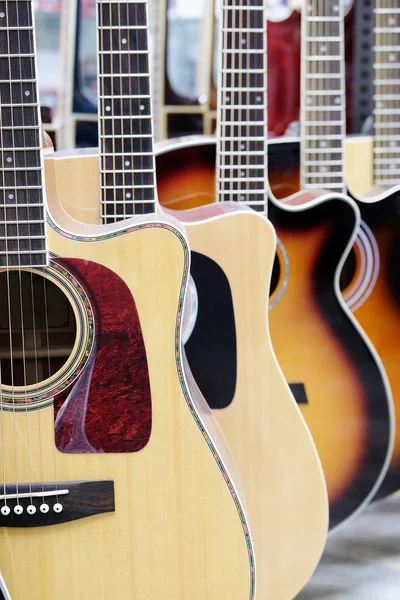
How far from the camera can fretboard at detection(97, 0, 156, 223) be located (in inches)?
52.0

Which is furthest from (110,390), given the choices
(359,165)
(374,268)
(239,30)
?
(359,165)

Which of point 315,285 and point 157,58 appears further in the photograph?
point 157,58

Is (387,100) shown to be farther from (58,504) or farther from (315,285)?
(58,504)

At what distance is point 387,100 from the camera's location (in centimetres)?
193

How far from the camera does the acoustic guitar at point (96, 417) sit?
116cm

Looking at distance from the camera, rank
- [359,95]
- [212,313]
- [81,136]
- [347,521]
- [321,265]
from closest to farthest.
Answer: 1. [212,313]
2. [321,265]
3. [347,521]
4. [81,136]
5. [359,95]

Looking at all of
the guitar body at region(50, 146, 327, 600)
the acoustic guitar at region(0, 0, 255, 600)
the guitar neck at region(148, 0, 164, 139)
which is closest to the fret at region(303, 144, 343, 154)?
the guitar body at region(50, 146, 327, 600)

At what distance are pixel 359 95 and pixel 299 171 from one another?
61 centimetres

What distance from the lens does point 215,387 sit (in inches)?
57.2

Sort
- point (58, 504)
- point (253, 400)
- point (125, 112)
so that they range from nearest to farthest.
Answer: point (58, 504), point (125, 112), point (253, 400)

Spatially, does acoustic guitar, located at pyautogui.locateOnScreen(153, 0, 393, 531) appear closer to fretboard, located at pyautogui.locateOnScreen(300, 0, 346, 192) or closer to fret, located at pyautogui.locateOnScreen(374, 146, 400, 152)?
fretboard, located at pyautogui.locateOnScreen(300, 0, 346, 192)

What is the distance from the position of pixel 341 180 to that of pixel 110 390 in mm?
853

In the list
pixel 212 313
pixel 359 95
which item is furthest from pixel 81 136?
pixel 212 313

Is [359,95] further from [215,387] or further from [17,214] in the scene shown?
[17,214]
